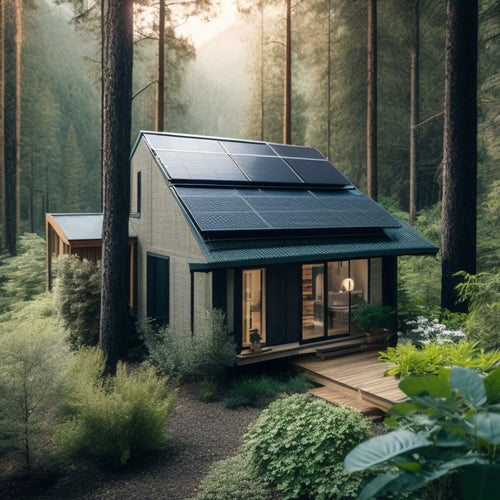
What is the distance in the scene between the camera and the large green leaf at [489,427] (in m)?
1.76

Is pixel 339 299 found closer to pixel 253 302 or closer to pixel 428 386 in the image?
pixel 253 302

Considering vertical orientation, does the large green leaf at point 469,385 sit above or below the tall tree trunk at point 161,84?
below

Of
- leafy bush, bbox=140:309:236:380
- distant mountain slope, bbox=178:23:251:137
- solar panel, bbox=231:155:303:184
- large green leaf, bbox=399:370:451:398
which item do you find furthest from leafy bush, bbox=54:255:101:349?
distant mountain slope, bbox=178:23:251:137

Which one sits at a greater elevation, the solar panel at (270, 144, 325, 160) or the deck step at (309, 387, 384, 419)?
the solar panel at (270, 144, 325, 160)

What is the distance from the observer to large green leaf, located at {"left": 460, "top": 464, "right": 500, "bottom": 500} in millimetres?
1871

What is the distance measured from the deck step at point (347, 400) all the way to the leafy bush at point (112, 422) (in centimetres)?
281

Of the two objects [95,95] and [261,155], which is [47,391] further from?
[95,95]

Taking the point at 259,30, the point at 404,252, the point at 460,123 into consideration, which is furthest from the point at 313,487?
the point at 259,30

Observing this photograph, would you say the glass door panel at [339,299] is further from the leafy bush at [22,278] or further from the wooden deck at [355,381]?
the leafy bush at [22,278]

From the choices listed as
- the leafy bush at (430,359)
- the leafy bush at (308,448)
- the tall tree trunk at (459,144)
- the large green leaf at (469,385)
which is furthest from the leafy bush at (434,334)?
the large green leaf at (469,385)

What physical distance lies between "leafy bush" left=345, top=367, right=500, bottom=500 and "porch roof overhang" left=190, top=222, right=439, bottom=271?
5.30 metres

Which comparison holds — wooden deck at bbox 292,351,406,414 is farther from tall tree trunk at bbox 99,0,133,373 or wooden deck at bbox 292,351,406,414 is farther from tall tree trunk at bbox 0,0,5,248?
tall tree trunk at bbox 0,0,5,248

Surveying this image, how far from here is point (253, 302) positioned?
8.79 m

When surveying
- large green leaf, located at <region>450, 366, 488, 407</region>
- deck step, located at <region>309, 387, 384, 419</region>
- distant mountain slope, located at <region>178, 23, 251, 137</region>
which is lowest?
deck step, located at <region>309, 387, 384, 419</region>
